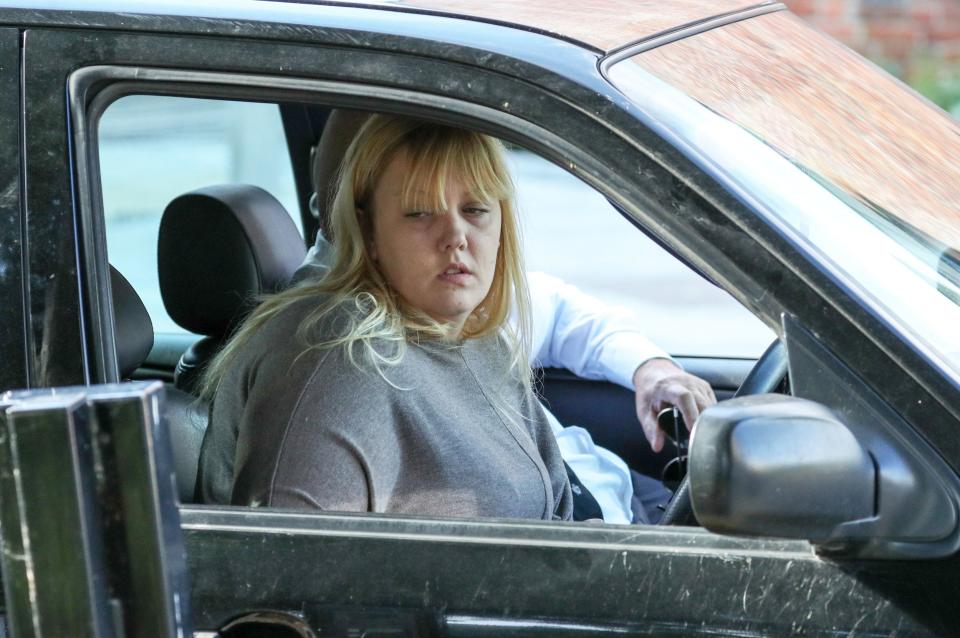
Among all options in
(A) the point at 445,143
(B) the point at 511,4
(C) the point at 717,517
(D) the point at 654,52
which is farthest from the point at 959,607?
(A) the point at 445,143

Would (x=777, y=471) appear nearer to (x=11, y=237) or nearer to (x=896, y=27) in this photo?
(x=11, y=237)

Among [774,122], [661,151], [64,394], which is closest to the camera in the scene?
[64,394]

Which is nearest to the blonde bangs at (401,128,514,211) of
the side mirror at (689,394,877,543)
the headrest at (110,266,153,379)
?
the headrest at (110,266,153,379)

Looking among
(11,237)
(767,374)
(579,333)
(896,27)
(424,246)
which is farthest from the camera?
(896,27)

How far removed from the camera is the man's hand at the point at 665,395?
2.48 m

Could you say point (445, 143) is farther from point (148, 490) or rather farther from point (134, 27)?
point (148, 490)

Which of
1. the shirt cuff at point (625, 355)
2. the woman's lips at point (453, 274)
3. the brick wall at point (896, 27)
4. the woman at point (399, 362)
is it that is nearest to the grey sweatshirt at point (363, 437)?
the woman at point (399, 362)

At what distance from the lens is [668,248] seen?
159cm

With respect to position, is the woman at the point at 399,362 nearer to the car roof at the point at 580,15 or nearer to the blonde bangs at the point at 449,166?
the blonde bangs at the point at 449,166

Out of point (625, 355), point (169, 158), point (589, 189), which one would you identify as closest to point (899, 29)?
point (589, 189)

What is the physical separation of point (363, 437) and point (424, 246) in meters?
0.38

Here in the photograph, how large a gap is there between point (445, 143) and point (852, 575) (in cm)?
91

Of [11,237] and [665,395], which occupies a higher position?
[11,237]

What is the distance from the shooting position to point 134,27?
1567 millimetres
